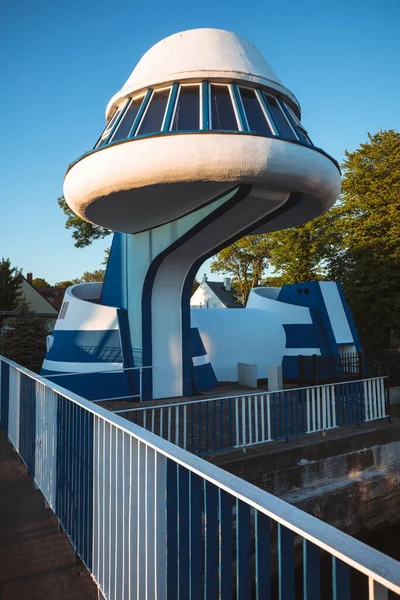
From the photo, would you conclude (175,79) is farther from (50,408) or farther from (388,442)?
(388,442)

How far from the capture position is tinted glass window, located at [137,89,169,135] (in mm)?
9172

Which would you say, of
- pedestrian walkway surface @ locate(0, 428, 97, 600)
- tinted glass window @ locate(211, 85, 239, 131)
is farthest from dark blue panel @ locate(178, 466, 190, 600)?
tinted glass window @ locate(211, 85, 239, 131)

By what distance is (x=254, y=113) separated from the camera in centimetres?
930

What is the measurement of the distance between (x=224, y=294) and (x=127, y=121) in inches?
1650

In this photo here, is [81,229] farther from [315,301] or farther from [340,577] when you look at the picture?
[340,577]

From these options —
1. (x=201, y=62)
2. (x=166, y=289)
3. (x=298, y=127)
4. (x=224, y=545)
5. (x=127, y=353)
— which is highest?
(x=201, y=62)

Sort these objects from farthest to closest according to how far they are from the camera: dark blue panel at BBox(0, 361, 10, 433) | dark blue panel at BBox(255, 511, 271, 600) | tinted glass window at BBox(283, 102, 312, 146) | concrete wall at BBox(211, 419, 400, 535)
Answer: tinted glass window at BBox(283, 102, 312, 146) → dark blue panel at BBox(0, 361, 10, 433) → concrete wall at BBox(211, 419, 400, 535) → dark blue panel at BBox(255, 511, 271, 600)

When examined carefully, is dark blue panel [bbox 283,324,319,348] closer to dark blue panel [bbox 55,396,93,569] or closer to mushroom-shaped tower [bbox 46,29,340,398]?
mushroom-shaped tower [bbox 46,29,340,398]

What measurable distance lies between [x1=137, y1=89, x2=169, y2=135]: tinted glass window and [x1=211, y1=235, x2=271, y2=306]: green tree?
95.2 feet

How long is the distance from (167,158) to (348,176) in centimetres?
2209

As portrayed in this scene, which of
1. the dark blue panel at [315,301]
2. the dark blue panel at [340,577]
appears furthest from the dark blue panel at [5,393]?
the dark blue panel at [315,301]

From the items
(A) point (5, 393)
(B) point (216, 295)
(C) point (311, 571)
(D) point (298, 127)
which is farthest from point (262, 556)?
(B) point (216, 295)

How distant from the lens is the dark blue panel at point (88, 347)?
1224 centimetres

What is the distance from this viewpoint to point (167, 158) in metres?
8.24
